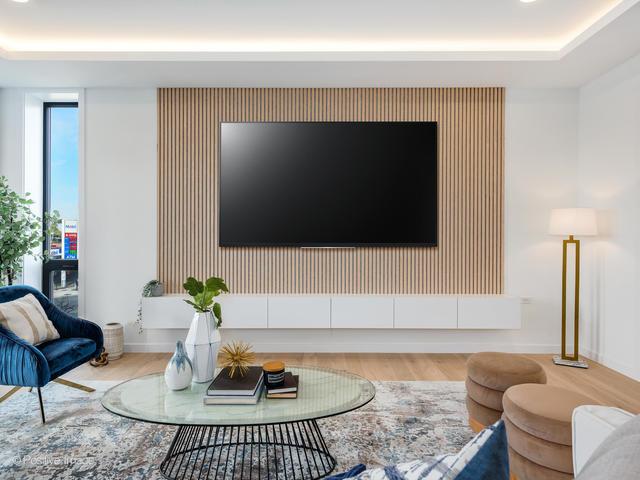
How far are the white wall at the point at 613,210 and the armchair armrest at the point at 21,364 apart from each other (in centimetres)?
408

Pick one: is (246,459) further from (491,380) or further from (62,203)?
(62,203)

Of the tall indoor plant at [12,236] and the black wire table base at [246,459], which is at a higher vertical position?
the tall indoor plant at [12,236]

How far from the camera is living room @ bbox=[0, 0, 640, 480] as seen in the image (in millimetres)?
3367

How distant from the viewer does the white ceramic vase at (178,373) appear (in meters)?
2.08

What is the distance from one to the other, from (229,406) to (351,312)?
6.97 feet

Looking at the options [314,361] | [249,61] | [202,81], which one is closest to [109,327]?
[314,361]

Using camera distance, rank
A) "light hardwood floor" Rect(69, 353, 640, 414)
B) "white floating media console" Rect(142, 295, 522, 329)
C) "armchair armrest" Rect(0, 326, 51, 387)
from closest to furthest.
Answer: "armchair armrest" Rect(0, 326, 51, 387) → "light hardwood floor" Rect(69, 353, 640, 414) → "white floating media console" Rect(142, 295, 522, 329)

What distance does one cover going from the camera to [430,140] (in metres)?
4.16

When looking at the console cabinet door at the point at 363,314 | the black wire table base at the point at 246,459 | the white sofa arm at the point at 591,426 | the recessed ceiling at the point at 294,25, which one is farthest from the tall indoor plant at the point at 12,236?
the white sofa arm at the point at 591,426

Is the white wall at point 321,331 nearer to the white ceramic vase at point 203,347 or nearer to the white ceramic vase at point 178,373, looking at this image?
the white ceramic vase at point 203,347

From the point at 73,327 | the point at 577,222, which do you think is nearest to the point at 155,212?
the point at 73,327

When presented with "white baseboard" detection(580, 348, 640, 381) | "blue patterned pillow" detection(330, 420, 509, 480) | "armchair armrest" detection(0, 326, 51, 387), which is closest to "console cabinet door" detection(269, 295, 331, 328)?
"armchair armrest" detection(0, 326, 51, 387)

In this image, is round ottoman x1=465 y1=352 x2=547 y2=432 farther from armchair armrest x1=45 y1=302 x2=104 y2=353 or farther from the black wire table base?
armchair armrest x1=45 y1=302 x2=104 y2=353

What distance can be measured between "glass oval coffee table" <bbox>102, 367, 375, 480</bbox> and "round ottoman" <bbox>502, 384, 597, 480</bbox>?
2.01 ft
